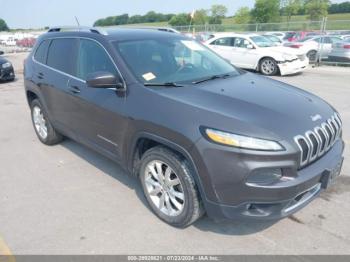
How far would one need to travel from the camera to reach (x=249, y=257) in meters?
2.77

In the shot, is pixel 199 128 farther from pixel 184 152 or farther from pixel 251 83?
pixel 251 83

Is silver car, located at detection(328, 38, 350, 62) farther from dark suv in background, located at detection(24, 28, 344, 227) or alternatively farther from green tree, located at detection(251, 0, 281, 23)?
green tree, located at detection(251, 0, 281, 23)

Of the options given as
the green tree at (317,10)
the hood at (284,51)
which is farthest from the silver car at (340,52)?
the green tree at (317,10)

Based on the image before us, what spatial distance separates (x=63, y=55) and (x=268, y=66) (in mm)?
9592

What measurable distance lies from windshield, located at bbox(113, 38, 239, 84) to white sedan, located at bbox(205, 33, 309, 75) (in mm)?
8738

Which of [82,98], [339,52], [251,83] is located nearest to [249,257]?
[251,83]

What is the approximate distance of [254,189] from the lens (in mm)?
2545

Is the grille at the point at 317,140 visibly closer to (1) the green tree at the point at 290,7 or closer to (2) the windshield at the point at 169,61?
(2) the windshield at the point at 169,61

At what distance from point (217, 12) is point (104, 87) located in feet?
336

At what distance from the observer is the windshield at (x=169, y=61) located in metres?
3.47

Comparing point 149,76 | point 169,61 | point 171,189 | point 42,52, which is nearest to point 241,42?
point 42,52

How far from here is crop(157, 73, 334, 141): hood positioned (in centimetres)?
262

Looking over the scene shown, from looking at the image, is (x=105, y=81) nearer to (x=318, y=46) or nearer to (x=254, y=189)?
(x=254, y=189)

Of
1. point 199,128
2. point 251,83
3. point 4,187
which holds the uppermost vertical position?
point 251,83
